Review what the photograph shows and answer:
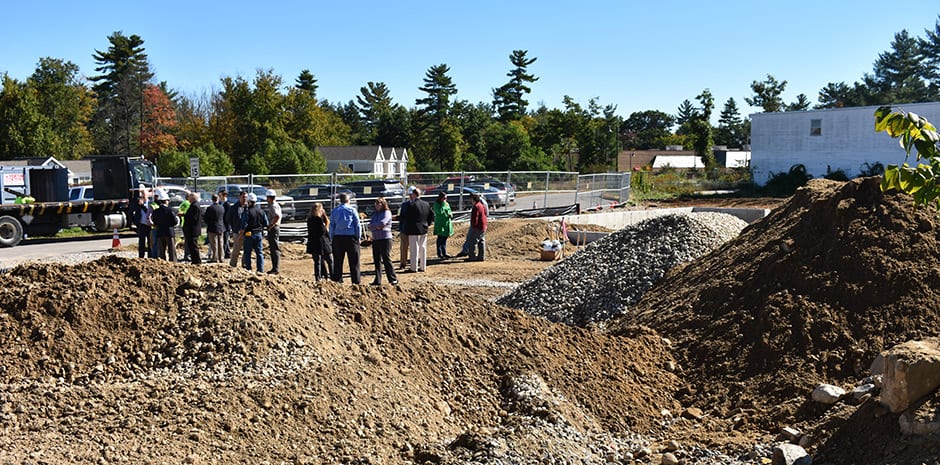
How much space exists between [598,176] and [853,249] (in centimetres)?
2586

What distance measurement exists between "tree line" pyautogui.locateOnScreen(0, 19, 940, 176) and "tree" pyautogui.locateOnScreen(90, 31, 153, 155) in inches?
4.8

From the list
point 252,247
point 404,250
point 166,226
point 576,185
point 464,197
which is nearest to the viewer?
Result: point 252,247

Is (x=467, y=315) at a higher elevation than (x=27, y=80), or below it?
below

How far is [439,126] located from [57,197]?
52594 millimetres

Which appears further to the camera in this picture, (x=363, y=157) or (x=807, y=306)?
(x=363, y=157)

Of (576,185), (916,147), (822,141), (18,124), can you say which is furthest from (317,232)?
(18,124)

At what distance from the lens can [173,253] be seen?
16781 mm

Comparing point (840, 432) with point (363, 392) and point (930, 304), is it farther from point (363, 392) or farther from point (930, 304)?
point (363, 392)

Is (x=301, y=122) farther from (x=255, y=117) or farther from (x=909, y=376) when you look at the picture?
(x=909, y=376)

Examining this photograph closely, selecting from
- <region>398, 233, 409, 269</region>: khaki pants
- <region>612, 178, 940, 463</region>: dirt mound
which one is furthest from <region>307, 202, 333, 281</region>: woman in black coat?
<region>612, 178, 940, 463</region>: dirt mound

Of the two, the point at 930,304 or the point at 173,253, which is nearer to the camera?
the point at 930,304

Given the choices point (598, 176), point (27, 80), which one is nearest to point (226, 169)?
point (27, 80)

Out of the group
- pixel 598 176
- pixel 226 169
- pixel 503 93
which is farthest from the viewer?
pixel 503 93

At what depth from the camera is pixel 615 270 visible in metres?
13.2
